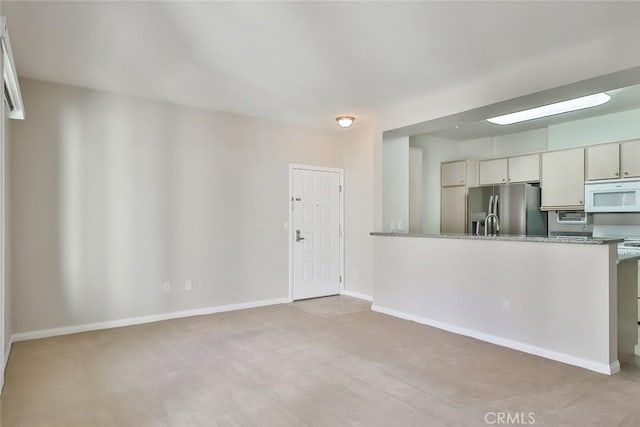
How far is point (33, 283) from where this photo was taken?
12.4 ft

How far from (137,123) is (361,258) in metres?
3.56

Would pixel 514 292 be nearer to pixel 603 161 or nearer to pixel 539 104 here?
pixel 539 104

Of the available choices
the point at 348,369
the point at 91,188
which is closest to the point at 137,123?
the point at 91,188

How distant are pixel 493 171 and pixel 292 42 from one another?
4452 millimetres

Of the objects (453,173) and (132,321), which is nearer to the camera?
(132,321)

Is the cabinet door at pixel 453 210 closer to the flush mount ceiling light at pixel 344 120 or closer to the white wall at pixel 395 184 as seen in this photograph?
the white wall at pixel 395 184

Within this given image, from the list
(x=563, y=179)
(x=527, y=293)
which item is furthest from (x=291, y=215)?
(x=563, y=179)

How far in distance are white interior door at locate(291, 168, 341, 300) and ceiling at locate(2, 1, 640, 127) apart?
5.94 ft

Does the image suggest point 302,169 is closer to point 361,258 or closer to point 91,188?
point 361,258

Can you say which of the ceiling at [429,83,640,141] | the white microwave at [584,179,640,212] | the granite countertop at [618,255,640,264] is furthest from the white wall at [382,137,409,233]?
the granite countertop at [618,255,640,264]

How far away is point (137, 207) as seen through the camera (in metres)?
4.36

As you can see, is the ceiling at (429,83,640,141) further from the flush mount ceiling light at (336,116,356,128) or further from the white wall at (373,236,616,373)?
the white wall at (373,236,616,373)

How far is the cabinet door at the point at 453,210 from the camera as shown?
6.30m

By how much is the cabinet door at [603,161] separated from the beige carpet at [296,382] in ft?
8.73
